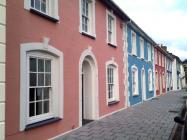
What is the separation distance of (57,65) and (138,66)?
482 inches

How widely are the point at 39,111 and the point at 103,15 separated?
6.68m

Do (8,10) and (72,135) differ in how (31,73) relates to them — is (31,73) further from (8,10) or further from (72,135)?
(72,135)

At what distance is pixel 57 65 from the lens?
8.48 meters

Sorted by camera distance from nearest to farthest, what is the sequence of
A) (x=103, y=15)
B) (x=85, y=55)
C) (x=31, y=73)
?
(x=31, y=73)
(x=85, y=55)
(x=103, y=15)

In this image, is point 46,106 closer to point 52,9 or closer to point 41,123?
point 41,123

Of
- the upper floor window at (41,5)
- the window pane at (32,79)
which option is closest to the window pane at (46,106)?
the window pane at (32,79)

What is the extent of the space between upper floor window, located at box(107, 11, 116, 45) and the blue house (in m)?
2.83

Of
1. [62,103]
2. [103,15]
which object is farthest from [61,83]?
[103,15]

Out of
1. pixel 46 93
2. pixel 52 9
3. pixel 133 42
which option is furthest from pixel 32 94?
pixel 133 42

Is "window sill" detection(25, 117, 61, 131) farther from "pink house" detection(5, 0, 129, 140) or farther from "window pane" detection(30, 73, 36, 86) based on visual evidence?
"window pane" detection(30, 73, 36, 86)

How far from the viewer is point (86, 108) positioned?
1155cm

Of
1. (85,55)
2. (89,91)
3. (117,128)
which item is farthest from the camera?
(89,91)

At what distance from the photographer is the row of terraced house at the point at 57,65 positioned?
251 inches

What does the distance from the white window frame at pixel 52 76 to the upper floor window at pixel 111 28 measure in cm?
592
